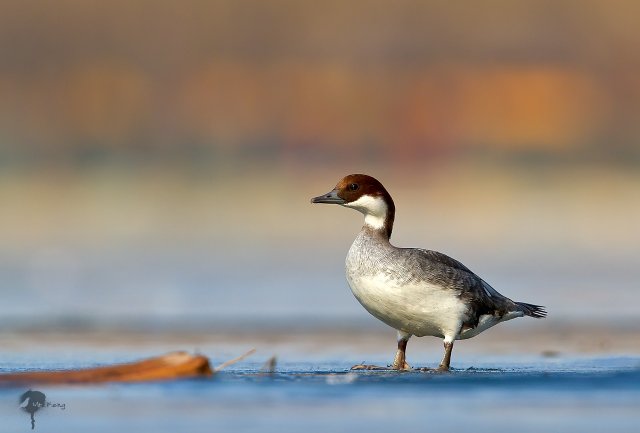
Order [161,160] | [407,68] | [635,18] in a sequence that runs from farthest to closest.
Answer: [635,18]
[407,68]
[161,160]

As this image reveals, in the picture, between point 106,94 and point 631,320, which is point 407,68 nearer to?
point 106,94

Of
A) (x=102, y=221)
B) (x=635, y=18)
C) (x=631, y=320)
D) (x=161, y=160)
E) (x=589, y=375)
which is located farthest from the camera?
(x=635, y=18)

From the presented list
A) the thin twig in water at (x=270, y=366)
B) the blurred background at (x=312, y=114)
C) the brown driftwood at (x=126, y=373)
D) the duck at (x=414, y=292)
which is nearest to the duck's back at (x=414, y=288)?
the duck at (x=414, y=292)

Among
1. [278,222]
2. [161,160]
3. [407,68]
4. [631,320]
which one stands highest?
[407,68]

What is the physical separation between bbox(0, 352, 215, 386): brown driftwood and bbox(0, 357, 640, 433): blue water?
2.5 inches

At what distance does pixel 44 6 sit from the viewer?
3353 centimetres

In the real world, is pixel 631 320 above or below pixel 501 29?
below

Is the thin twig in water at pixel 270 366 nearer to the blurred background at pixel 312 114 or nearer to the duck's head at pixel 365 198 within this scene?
the duck's head at pixel 365 198

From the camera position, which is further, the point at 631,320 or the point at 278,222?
the point at 278,222

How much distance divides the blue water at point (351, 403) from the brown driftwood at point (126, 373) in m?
0.06

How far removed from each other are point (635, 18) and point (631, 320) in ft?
74.3

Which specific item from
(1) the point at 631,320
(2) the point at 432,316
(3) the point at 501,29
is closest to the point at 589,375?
(2) the point at 432,316

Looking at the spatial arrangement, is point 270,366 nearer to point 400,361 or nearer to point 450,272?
point 400,361

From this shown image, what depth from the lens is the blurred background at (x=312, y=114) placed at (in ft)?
80.8
